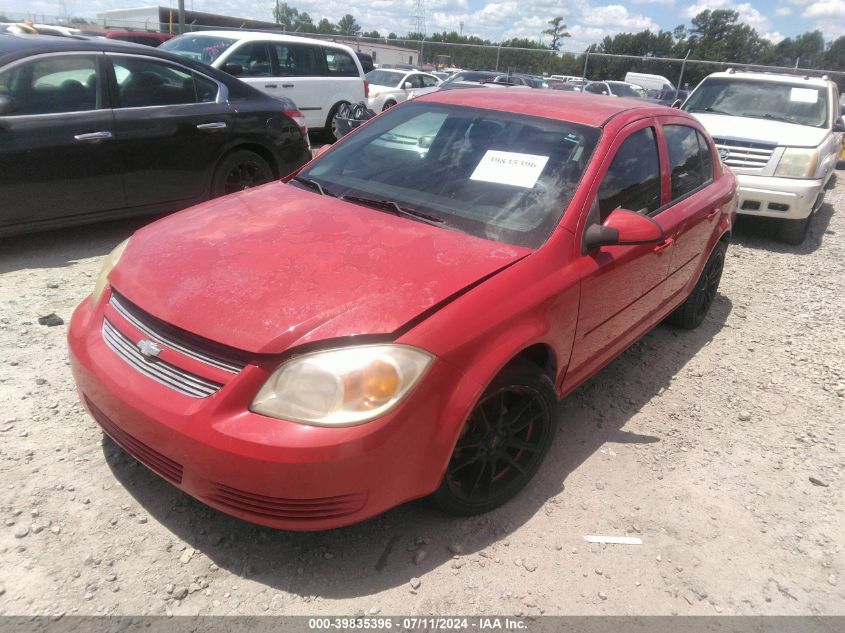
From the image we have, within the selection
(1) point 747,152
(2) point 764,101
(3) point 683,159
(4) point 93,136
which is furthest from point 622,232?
(2) point 764,101

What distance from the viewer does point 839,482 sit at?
3.04m

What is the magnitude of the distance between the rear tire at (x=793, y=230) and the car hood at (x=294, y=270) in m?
5.79

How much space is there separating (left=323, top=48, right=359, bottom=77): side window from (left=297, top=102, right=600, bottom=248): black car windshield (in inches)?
294

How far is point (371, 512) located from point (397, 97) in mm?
14524

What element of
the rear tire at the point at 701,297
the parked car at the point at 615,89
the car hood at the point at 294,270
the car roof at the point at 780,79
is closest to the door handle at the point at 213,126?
the car hood at the point at 294,270

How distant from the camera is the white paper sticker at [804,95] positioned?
7574 millimetres

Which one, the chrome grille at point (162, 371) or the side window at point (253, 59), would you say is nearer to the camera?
the chrome grille at point (162, 371)

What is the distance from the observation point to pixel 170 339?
7.02 feet

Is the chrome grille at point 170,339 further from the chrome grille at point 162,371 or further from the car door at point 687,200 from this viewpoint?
the car door at point 687,200

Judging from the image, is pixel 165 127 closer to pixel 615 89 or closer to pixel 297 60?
pixel 297 60

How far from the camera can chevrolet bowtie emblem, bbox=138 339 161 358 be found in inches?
83.8

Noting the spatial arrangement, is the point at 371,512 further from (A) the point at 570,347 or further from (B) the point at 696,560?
(B) the point at 696,560

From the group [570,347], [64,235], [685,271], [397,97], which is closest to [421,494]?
[570,347]

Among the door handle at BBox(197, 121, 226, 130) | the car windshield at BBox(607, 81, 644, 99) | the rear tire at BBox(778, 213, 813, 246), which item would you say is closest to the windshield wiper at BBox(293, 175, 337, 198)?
the door handle at BBox(197, 121, 226, 130)
